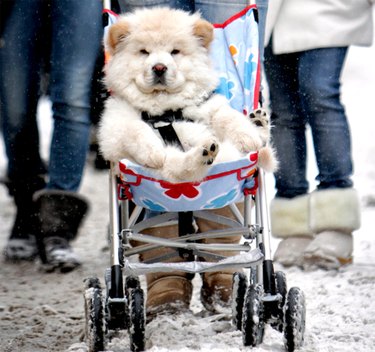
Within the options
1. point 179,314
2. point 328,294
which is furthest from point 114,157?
point 328,294

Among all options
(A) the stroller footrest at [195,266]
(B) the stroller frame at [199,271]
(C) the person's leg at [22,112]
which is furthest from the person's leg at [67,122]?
(A) the stroller footrest at [195,266]

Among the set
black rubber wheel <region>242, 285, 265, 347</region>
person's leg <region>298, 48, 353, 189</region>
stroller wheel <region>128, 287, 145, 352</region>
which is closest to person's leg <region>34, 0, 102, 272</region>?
person's leg <region>298, 48, 353, 189</region>

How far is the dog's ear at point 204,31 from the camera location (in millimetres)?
3803

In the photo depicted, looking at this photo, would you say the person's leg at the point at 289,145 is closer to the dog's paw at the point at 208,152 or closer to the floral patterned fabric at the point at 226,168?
the floral patterned fabric at the point at 226,168

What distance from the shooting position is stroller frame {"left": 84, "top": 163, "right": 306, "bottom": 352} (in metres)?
3.44

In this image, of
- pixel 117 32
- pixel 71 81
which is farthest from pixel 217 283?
pixel 71 81

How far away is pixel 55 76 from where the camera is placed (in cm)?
500

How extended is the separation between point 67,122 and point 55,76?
224 millimetres

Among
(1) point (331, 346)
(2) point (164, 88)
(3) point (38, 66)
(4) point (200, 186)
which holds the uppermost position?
(3) point (38, 66)

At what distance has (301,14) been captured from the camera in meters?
4.98

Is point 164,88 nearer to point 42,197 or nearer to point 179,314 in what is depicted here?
point 179,314

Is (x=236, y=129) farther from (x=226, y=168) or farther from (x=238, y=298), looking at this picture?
(x=238, y=298)

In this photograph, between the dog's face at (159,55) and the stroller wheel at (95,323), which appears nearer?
the stroller wheel at (95,323)

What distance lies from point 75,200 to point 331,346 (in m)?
1.80
